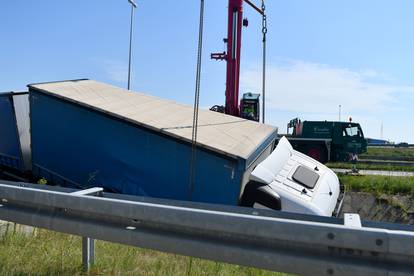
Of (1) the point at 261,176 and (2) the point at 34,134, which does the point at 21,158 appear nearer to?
(2) the point at 34,134

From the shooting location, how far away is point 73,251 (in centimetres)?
376

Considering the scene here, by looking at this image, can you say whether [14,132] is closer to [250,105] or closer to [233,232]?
[233,232]

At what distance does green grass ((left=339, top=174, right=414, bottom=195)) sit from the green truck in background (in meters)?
9.75

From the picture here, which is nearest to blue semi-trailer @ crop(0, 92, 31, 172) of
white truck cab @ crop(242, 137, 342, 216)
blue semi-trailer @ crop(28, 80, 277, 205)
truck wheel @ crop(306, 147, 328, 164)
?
blue semi-trailer @ crop(28, 80, 277, 205)

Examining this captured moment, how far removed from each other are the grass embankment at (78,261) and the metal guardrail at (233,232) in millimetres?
506

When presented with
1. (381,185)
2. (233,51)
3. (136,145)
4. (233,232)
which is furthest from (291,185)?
(233,51)

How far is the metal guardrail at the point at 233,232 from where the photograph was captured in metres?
2.01

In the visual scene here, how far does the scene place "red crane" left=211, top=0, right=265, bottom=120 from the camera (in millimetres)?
17828

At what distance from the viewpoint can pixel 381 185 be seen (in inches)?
579

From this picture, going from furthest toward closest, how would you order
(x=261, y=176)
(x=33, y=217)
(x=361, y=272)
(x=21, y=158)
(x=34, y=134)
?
1. (x=21, y=158)
2. (x=34, y=134)
3. (x=261, y=176)
4. (x=33, y=217)
5. (x=361, y=272)

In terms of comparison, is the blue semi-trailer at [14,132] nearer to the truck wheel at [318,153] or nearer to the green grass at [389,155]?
the truck wheel at [318,153]

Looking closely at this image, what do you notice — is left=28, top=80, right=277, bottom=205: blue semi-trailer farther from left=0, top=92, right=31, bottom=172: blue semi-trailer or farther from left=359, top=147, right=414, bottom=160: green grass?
left=359, top=147, right=414, bottom=160: green grass

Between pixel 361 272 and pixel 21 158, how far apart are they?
324 inches

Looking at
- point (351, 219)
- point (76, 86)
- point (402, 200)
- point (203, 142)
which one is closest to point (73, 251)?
point (351, 219)
